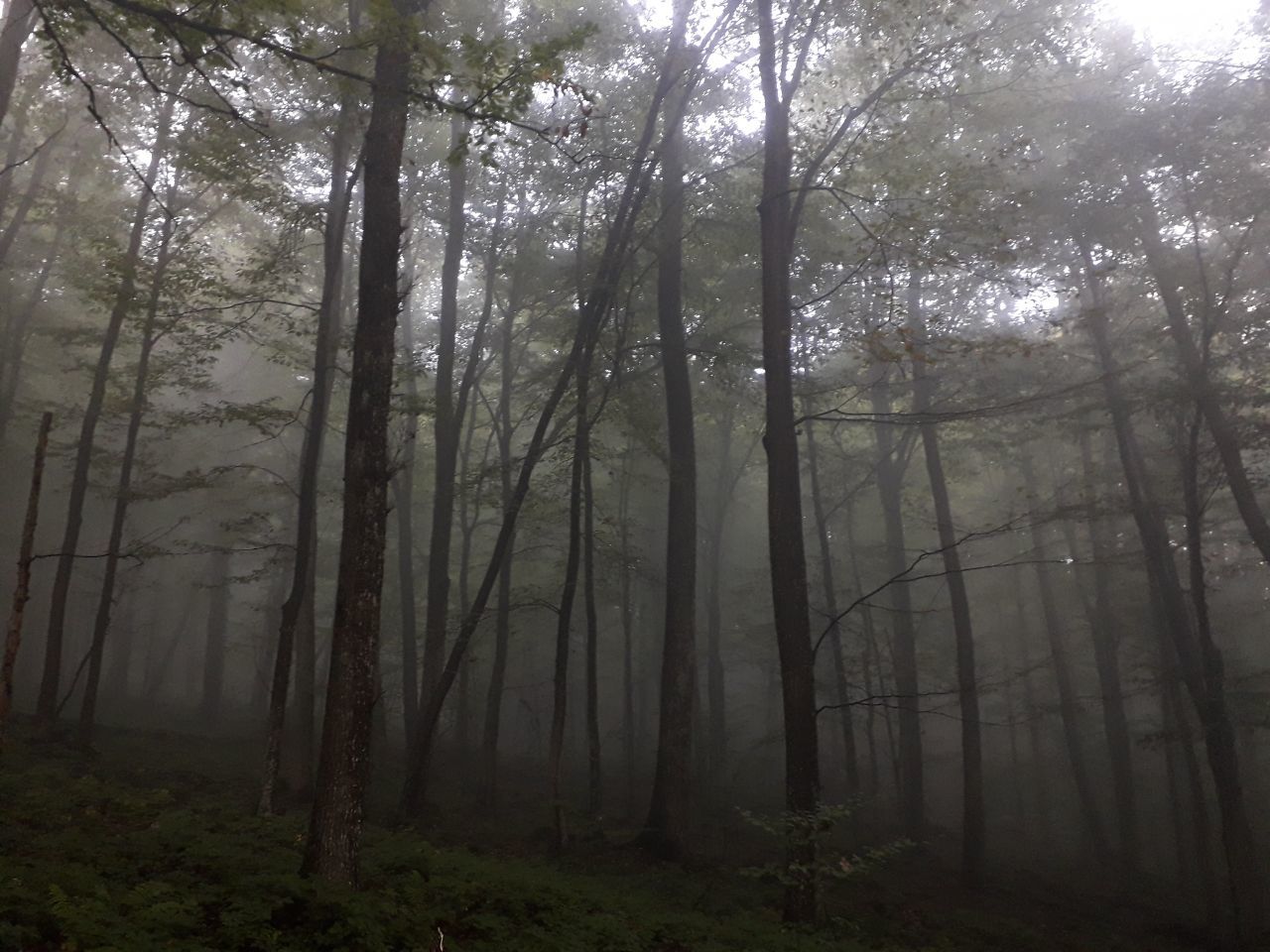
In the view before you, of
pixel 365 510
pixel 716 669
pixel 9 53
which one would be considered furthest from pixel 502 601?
pixel 9 53

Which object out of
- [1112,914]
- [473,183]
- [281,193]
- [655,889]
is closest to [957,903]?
[1112,914]

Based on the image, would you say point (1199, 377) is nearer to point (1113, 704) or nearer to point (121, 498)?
point (1113, 704)

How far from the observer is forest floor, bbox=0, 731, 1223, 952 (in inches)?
215

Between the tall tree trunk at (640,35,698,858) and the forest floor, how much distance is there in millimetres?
800

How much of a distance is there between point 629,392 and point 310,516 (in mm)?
5727

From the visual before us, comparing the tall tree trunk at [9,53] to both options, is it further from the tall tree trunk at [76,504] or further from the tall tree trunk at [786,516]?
the tall tree trunk at [786,516]

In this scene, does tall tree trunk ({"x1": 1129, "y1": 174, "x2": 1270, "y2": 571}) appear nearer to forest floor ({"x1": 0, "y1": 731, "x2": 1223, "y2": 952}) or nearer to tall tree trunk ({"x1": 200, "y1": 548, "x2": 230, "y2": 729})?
forest floor ({"x1": 0, "y1": 731, "x2": 1223, "y2": 952})

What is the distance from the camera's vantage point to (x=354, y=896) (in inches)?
237

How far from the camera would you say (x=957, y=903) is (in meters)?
13.6

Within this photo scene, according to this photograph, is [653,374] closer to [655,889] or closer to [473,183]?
[473,183]

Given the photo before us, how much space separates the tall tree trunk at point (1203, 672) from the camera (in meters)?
12.2

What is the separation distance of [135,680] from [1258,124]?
46.4 m

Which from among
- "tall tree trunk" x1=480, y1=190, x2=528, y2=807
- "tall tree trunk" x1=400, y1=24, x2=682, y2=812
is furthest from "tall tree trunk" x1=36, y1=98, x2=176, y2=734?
"tall tree trunk" x1=480, y1=190, x2=528, y2=807

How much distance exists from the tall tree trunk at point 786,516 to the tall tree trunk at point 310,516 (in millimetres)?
5681
